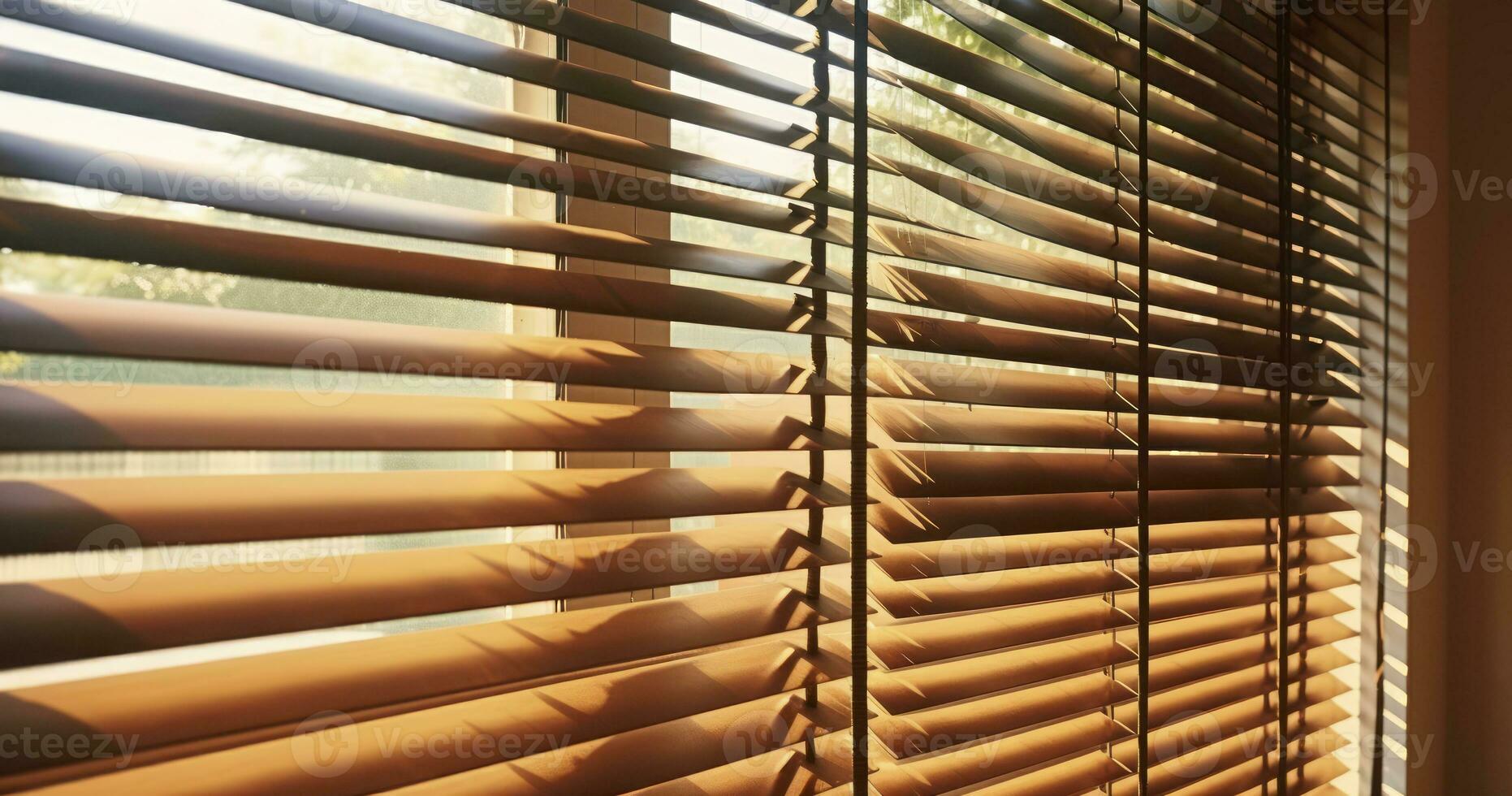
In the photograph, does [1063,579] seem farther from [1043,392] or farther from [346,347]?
[346,347]

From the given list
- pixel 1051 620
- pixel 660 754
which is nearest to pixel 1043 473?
pixel 1051 620

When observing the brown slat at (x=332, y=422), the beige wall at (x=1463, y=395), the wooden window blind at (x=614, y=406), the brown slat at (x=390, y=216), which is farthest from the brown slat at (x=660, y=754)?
the beige wall at (x=1463, y=395)

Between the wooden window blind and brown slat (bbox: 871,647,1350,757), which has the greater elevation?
the wooden window blind

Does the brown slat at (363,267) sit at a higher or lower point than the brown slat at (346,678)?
higher

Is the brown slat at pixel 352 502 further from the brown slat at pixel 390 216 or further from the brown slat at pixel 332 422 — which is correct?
the brown slat at pixel 390 216

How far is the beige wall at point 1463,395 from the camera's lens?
1.65 m

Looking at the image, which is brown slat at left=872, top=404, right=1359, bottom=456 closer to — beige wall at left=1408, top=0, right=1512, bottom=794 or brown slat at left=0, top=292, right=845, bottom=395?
brown slat at left=0, top=292, right=845, bottom=395

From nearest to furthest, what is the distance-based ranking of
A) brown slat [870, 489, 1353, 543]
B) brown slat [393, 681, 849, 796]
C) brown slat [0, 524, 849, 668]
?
brown slat [0, 524, 849, 668] < brown slat [393, 681, 849, 796] < brown slat [870, 489, 1353, 543]

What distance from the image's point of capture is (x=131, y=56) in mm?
548

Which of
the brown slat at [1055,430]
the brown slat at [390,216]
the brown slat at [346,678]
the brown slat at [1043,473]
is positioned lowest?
the brown slat at [346,678]

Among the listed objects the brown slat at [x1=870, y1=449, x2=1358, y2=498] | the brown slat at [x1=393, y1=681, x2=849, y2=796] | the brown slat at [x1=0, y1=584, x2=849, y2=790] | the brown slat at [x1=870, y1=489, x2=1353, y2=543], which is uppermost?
the brown slat at [x1=870, y1=449, x2=1358, y2=498]

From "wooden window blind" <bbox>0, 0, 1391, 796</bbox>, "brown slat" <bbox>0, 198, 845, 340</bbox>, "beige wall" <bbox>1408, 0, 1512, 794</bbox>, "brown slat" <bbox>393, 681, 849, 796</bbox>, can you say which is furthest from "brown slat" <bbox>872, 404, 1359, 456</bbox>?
"beige wall" <bbox>1408, 0, 1512, 794</bbox>

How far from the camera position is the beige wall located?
1.65 metres

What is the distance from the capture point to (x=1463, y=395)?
5.63 feet
